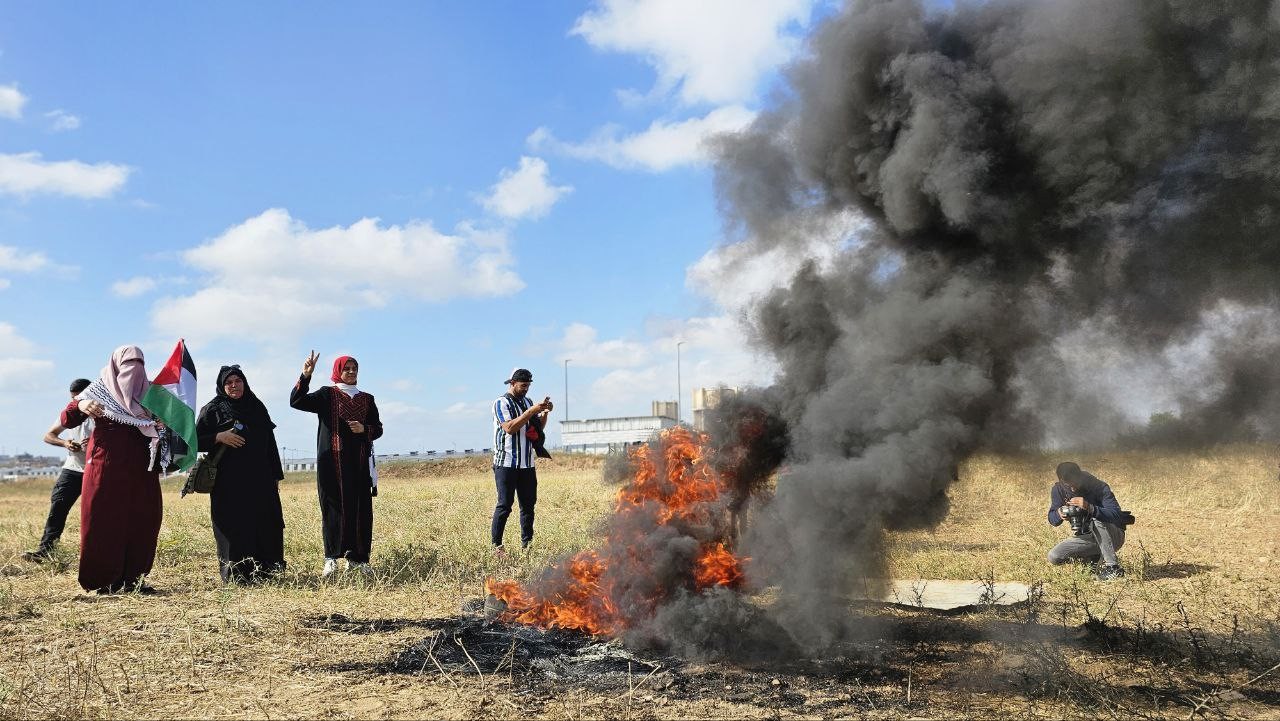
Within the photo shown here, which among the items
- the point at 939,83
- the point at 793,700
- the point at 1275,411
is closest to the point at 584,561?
the point at 793,700

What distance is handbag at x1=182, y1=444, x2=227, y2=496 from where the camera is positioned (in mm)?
7887

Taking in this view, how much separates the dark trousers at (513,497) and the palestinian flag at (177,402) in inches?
117

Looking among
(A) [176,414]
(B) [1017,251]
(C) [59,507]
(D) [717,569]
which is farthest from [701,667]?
(C) [59,507]

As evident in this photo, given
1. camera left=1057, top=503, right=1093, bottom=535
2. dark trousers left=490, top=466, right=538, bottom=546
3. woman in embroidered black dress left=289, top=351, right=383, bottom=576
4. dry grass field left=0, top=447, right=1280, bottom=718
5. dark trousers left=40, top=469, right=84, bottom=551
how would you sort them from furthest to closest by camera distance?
1. dark trousers left=40, top=469, right=84, bottom=551
2. dark trousers left=490, top=466, right=538, bottom=546
3. camera left=1057, top=503, right=1093, bottom=535
4. woman in embroidered black dress left=289, top=351, right=383, bottom=576
5. dry grass field left=0, top=447, right=1280, bottom=718

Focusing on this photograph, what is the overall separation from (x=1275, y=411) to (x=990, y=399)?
2.03 metres

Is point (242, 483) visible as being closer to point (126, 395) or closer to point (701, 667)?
point (126, 395)

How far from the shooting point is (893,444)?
16.5 ft

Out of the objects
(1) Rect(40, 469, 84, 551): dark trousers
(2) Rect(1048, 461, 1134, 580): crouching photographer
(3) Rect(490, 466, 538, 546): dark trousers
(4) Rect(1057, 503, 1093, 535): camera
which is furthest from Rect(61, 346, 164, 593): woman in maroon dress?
(4) Rect(1057, 503, 1093, 535): camera

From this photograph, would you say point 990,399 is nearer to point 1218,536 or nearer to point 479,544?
point 479,544

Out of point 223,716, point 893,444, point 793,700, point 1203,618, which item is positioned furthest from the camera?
point 1203,618

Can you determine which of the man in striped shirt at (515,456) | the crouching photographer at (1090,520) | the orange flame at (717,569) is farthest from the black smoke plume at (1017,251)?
the man in striped shirt at (515,456)

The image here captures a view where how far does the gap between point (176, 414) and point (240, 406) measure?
0.59 meters

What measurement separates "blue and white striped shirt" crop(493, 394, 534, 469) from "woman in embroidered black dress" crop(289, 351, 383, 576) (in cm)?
137

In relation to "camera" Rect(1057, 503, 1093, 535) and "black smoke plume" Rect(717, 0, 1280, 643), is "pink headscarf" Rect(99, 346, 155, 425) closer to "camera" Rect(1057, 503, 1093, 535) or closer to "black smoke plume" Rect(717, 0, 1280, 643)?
"black smoke plume" Rect(717, 0, 1280, 643)
